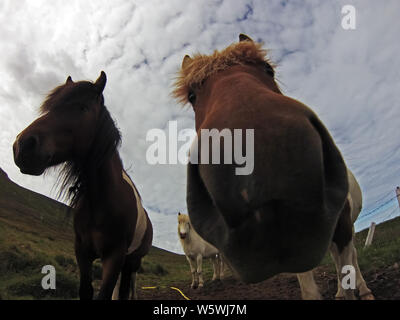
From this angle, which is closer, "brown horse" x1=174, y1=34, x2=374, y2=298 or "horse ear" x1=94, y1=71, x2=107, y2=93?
"brown horse" x1=174, y1=34, x2=374, y2=298

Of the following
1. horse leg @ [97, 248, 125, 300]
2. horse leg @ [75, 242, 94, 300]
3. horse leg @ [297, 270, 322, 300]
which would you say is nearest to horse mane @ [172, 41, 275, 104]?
horse leg @ [297, 270, 322, 300]

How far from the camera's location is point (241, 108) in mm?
1133

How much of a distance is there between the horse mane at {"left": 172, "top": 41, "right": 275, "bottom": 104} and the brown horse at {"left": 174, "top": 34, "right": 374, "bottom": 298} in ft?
2.61

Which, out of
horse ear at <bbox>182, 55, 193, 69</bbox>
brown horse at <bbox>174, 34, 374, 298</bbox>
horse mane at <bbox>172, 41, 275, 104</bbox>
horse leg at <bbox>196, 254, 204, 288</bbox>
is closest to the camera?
brown horse at <bbox>174, 34, 374, 298</bbox>

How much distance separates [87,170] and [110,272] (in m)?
1.12

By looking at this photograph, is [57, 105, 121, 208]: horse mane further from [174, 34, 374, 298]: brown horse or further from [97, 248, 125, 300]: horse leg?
[174, 34, 374, 298]: brown horse

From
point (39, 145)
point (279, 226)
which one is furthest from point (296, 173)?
point (39, 145)

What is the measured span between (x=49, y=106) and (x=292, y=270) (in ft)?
9.15

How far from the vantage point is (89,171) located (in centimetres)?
284

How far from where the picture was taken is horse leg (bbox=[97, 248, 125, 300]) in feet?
8.02

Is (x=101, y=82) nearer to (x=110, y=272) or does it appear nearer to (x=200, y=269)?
(x=110, y=272)

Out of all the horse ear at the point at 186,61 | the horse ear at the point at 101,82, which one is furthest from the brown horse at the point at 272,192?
the horse ear at the point at 101,82

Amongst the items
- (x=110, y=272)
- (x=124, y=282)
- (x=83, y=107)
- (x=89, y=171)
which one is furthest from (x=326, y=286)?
(x=83, y=107)
